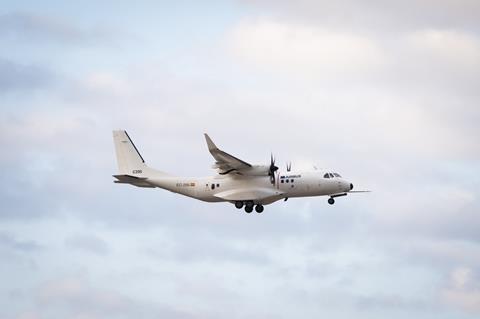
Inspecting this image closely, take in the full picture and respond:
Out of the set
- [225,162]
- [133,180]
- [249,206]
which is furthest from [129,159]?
[249,206]

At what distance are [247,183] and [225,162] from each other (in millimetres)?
2897

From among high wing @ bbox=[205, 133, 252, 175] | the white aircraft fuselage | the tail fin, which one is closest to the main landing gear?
the white aircraft fuselage

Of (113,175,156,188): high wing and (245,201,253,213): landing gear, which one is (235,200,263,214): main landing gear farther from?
(113,175,156,188): high wing

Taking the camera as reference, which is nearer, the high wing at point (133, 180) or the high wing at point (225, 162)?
the high wing at point (225, 162)

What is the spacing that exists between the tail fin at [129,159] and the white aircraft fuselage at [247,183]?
21.8 inches

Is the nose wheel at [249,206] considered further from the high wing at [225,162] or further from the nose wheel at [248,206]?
the high wing at [225,162]

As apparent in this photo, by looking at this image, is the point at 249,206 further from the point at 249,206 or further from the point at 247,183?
the point at 247,183

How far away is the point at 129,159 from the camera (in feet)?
261

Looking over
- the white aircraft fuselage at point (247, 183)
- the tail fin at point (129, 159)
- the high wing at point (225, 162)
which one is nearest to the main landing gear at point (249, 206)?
the white aircraft fuselage at point (247, 183)

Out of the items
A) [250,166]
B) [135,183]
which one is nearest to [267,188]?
[250,166]

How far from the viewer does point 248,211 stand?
250ft

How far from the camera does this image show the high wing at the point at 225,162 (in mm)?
71188

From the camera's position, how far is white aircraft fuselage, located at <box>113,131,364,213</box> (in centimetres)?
7400

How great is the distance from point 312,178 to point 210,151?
748 cm
